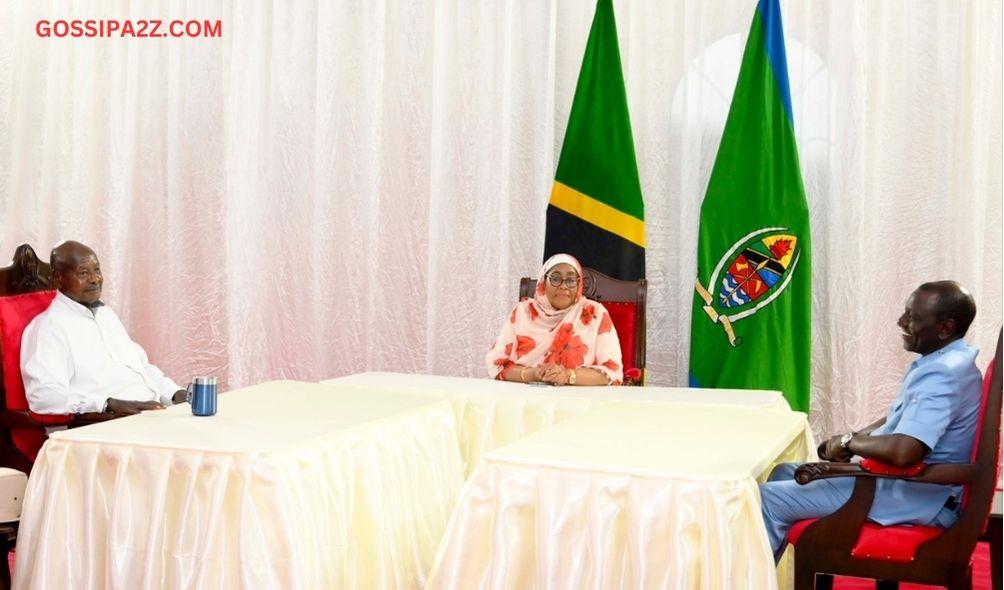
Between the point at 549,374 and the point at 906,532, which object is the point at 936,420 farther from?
the point at 549,374

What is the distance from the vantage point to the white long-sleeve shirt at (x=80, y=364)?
3674 mm

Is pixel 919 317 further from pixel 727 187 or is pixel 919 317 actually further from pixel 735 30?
pixel 735 30

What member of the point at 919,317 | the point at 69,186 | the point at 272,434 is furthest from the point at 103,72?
the point at 919,317

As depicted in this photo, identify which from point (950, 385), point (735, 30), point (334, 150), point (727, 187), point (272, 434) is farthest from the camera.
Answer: point (334, 150)

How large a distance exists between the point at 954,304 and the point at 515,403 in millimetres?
1513

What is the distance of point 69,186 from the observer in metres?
6.24

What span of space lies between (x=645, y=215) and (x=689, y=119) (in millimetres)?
518

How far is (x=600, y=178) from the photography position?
202 inches

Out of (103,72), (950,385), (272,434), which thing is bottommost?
(272,434)

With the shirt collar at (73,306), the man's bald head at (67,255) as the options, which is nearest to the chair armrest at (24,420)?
the shirt collar at (73,306)

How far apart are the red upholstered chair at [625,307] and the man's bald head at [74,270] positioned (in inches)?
69.8

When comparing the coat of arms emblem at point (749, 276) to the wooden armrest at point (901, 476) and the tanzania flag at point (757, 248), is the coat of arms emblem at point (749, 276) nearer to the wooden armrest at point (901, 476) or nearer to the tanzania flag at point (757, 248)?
the tanzania flag at point (757, 248)

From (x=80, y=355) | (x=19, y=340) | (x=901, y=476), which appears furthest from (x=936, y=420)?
(x=19, y=340)

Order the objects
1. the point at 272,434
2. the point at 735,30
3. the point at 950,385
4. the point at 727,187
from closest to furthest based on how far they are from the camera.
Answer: the point at 950,385 → the point at 272,434 → the point at 727,187 → the point at 735,30
